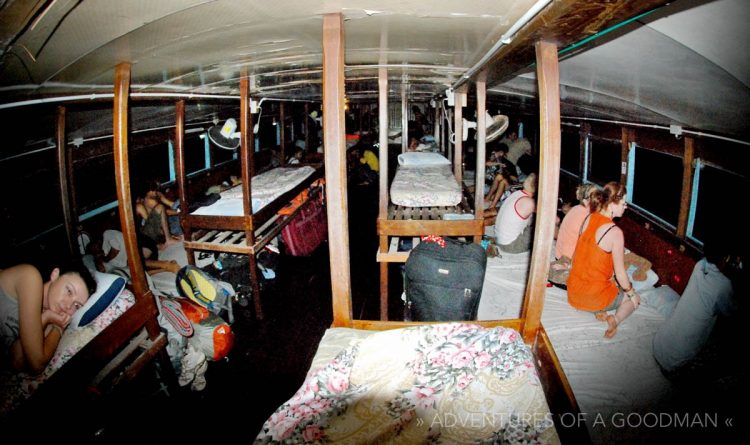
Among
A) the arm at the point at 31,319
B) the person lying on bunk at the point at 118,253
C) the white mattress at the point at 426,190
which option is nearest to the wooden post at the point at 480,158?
the white mattress at the point at 426,190

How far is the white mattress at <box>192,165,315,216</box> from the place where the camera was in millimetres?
5082

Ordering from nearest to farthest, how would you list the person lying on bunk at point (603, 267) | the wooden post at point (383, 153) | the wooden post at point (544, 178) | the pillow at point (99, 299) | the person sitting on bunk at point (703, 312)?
the wooden post at point (544, 178) < the person sitting on bunk at point (703, 312) < the pillow at point (99, 299) < the person lying on bunk at point (603, 267) < the wooden post at point (383, 153)

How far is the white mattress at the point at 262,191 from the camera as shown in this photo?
5.08m

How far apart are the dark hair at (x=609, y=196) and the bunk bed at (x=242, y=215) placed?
4.04 m

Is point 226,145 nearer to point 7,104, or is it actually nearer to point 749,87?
point 7,104

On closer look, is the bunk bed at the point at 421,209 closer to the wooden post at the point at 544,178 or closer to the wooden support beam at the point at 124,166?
the wooden post at the point at 544,178

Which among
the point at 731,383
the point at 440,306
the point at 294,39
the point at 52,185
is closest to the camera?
the point at 294,39

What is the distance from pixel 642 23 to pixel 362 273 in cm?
519

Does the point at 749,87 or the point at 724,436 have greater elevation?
the point at 749,87

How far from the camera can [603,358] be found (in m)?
3.04

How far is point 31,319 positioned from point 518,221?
5.18m

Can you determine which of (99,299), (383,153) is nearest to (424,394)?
(99,299)

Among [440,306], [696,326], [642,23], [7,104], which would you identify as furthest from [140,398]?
[696,326]

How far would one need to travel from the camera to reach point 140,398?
3383 millimetres
